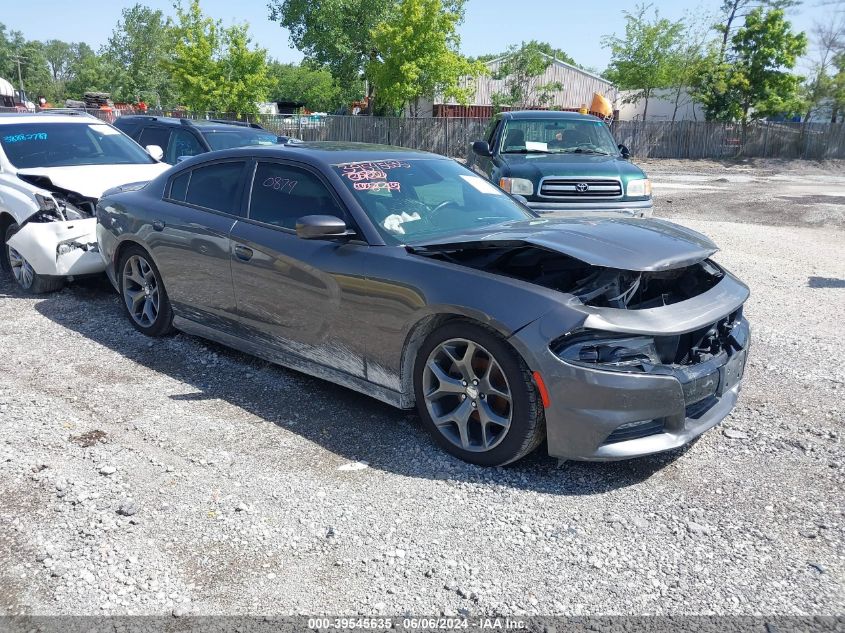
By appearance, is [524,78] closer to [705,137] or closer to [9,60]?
[705,137]

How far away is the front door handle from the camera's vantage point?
4992 mm

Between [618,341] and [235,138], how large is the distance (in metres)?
8.86

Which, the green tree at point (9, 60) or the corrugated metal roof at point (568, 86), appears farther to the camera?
the green tree at point (9, 60)

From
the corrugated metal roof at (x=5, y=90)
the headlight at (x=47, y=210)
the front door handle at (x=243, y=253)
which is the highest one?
the corrugated metal roof at (x=5, y=90)

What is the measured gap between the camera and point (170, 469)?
13.1ft

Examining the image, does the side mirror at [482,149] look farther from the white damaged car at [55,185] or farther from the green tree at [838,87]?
the green tree at [838,87]

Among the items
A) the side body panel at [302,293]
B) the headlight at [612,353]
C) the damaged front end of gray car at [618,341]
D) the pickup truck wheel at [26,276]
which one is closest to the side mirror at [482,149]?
the pickup truck wheel at [26,276]

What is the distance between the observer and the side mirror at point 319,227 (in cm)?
429

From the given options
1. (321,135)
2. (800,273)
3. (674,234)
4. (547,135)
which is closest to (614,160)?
(547,135)

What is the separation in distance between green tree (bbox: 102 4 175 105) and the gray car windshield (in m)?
62.7

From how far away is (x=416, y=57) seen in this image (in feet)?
102

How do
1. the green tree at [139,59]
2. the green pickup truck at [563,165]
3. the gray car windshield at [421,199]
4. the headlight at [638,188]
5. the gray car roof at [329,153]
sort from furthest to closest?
1. the green tree at [139,59]
2. the headlight at [638,188]
3. the green pickup truck at [563,165]
4. the gray car roof at [329,153]
5. the gray car windshield at [421,199]

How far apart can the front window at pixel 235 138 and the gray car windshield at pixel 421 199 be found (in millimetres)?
6347

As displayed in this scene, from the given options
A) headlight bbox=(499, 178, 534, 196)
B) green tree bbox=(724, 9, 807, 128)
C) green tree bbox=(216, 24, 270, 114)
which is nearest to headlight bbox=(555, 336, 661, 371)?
headlight bbox=(499, 178, 534, 196)
